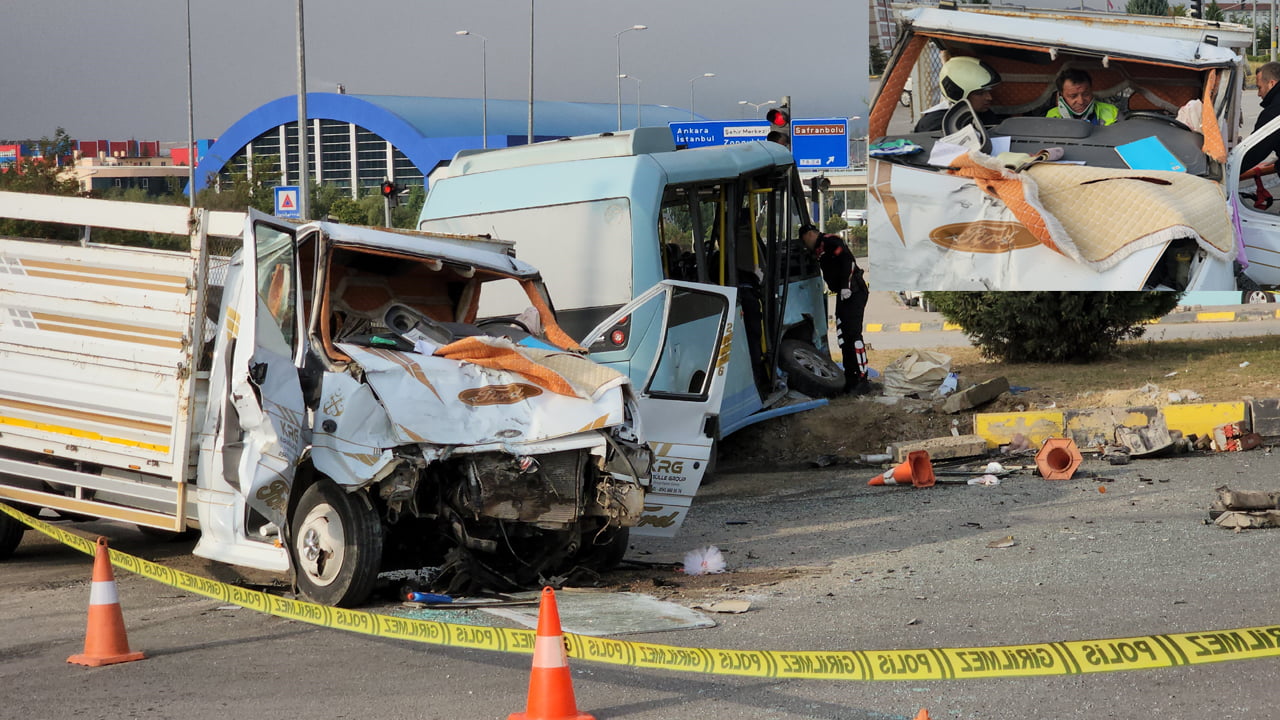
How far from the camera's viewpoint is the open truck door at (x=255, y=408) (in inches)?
249

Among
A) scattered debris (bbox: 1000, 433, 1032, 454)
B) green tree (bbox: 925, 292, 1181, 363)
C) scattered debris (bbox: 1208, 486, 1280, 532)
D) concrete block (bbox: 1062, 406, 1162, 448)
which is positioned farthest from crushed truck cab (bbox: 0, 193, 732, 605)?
green tree (bbox: 925, 292, 1181, 363)

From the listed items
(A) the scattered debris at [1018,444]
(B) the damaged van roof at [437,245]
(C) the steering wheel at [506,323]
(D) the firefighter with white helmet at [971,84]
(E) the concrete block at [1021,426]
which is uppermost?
(D) the firefighter with white helmet at [971,84]

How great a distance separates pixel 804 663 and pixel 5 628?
14.4 ft

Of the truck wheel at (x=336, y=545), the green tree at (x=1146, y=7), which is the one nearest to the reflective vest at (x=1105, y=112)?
the green tree at (x=1146, y=7)

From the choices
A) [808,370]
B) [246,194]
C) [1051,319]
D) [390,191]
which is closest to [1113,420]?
[1051,319]

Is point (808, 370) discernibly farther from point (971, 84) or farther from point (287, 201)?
point (287, 201)

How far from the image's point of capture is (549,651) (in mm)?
4348

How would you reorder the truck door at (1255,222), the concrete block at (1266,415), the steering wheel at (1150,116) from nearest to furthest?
the truck door at (1255,222), the steering wheel at (1150,116), the concrete block at (1266,415)

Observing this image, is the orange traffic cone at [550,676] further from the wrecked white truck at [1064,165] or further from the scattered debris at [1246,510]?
the wrecked white truck at [1064,165]

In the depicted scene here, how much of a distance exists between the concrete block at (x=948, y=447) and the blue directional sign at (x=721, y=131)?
2318cm

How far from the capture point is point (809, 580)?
7117mm

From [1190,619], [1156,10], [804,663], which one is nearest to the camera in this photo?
[804,663]

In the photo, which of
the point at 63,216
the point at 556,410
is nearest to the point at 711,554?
the point at 556,410

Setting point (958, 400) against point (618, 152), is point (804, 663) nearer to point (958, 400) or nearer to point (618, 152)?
point (618, 152)
